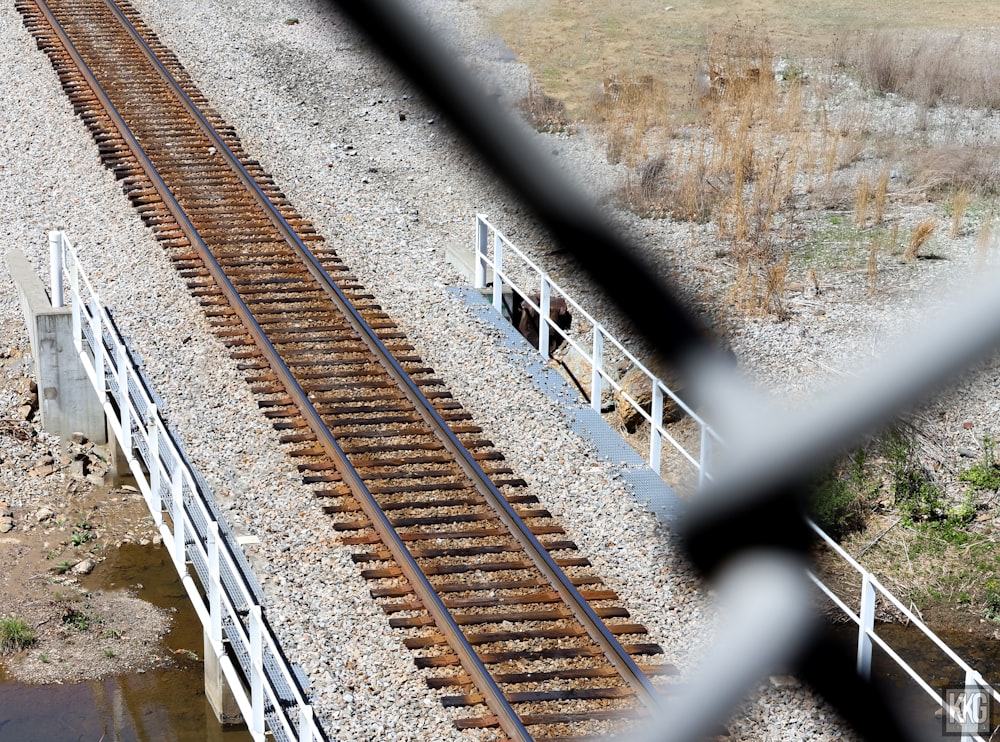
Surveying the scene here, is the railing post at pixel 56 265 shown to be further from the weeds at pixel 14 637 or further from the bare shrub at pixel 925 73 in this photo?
the bare shrub at pixel 925 73

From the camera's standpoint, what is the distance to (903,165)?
12344 mm

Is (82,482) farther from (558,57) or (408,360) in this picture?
(558,57)

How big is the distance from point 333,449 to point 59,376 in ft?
13.5

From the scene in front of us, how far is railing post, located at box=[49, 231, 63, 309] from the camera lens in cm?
1251

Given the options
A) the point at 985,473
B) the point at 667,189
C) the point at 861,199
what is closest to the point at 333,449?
the point at 985,473

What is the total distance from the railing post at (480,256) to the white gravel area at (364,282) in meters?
0.36

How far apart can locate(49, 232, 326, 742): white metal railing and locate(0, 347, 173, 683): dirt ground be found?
0.84 meters

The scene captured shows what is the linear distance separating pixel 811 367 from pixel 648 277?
2846 millimetres

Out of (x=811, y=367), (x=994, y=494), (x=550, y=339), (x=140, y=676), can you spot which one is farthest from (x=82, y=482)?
(x=811, y=367)

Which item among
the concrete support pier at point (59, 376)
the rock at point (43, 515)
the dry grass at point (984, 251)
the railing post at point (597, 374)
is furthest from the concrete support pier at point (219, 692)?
the dry grass at point (984, 251)

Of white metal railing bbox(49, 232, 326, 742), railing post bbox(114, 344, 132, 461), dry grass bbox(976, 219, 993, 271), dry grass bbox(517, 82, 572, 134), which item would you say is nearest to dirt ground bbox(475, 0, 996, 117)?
dry grass bbox(517, 82, 572, 134)

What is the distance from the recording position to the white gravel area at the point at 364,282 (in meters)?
1.22

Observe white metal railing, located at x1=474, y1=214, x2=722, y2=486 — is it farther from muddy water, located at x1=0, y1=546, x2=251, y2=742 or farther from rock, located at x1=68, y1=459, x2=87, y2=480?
rock, located at x1=68, y1=459, x2=87, y2=480

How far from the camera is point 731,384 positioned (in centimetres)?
100
